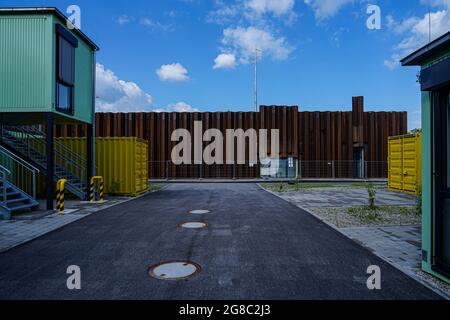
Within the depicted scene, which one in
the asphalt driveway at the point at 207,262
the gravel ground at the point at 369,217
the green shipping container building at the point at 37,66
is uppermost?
the green shipping container building at the point at 37,66

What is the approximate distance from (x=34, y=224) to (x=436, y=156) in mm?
9894

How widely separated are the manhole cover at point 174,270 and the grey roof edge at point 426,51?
16.5ft

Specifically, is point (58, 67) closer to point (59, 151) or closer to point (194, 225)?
point (59, 151)

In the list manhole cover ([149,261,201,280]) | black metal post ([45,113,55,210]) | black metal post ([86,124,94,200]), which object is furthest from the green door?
black metal post ([86,124,94,200])

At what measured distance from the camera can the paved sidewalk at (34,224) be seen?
24.5 feet

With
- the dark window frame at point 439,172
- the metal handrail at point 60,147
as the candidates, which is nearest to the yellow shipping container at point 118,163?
the metal handrail at point 60,147

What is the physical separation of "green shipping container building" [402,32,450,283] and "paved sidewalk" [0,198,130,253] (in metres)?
7.99

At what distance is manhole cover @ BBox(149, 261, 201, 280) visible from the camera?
505 centimetres

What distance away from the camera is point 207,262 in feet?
18.9

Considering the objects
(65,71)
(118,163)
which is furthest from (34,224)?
(118,163)

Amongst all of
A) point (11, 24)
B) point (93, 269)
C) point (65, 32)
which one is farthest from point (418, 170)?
point (11, 24)

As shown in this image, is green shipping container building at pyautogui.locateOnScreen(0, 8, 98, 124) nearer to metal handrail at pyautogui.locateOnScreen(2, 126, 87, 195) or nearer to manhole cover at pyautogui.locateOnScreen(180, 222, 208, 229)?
metal handrail at pyautogui.locateOnScreen(2, 126, 87, 195)

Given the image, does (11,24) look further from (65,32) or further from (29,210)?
(29,210)

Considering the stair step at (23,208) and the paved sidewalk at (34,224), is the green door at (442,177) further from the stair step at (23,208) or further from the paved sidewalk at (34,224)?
the stair step at (23,208)
